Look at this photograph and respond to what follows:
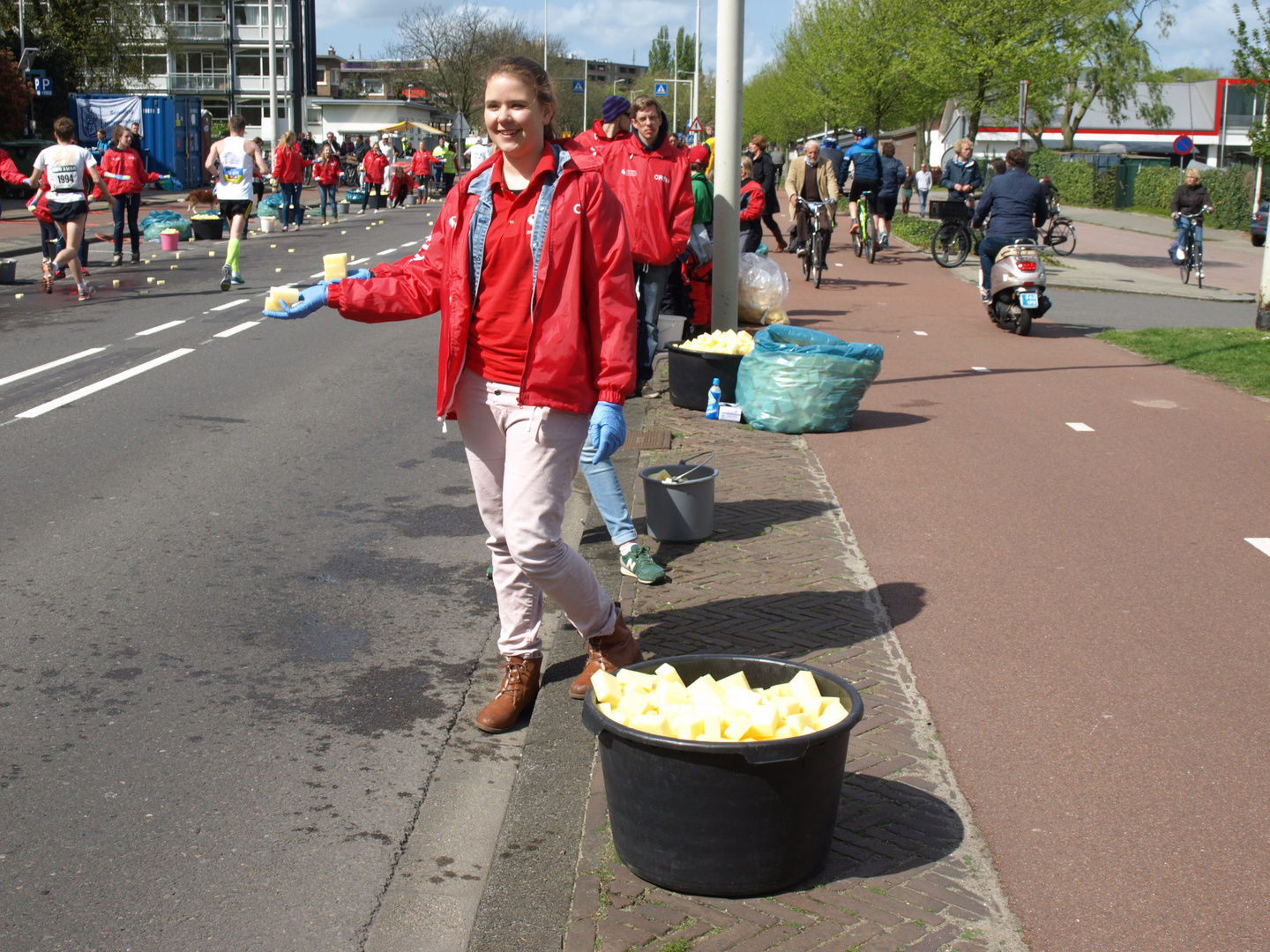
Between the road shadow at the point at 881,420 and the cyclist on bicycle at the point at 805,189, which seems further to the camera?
the cyclist on bicycle at the point at 805,189

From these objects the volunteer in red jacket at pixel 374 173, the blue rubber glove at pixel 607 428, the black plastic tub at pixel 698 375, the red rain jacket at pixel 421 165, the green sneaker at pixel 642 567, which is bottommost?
the green sneaker at pixel 642 567

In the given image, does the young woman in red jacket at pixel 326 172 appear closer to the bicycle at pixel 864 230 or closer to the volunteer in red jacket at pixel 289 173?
the volunteer in red jacket at pixel 289 173

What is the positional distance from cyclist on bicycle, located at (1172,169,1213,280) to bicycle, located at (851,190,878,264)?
5025mm

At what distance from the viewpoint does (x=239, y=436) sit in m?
8.40

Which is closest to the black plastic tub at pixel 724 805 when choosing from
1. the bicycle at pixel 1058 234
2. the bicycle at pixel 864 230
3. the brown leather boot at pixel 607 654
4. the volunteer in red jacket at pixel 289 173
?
the brown leather boot at pixel 607 654

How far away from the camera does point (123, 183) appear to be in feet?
63.3

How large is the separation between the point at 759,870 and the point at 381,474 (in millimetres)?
5071

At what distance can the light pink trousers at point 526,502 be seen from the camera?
3729 mm

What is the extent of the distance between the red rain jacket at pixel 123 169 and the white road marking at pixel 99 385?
29.2 feet

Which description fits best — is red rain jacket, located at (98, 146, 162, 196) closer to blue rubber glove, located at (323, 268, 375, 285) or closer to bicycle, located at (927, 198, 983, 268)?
bicycle, located at (927, 198, 983, 268)

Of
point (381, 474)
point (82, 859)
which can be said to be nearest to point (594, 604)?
point (82, 859)

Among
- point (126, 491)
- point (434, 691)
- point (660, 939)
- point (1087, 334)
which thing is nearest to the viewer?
point (660, 939)

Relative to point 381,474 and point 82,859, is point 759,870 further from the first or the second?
point 381,474

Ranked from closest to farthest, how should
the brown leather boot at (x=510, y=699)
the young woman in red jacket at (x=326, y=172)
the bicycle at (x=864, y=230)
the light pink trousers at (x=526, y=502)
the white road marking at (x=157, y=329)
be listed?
the light pink trousers at (x=526, y=502)
the brown leather boot at (x=510, y=699)
the white road marking at (x=157, y=329)
the bicycle at (x=864, y=230)
the young woman in red jacket at (x=326, y=172)
